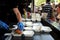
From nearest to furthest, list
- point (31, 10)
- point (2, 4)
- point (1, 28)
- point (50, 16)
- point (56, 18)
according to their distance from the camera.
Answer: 1. point (1, 28)
2. point (2, 4)
3. point (56, 18)
4. point (50, 16)
5. point (31, 10)

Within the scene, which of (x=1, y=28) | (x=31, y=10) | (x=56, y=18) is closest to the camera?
(x=1, y=28)

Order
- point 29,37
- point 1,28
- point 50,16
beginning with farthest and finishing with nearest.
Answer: point 50,16 < point 29,37 < point 1,28

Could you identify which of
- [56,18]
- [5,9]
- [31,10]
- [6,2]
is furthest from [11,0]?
[31,10]

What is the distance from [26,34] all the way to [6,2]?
1.42 ft

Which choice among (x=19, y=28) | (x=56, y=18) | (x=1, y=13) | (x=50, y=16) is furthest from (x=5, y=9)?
(x=50, y=16)

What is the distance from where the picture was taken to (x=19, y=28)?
6.63 feet

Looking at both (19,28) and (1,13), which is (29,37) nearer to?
(19,28)

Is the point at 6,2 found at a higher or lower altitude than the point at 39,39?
higher

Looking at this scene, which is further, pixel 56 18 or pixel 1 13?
pixel 56 18

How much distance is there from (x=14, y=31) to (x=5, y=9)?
0.28 m

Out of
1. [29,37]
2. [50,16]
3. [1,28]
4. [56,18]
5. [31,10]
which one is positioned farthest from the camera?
[31,10]

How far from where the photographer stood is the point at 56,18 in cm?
373

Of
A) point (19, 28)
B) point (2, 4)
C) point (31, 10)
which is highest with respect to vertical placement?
point (2, 4)

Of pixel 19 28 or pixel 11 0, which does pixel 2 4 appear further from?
pixel 19 28
